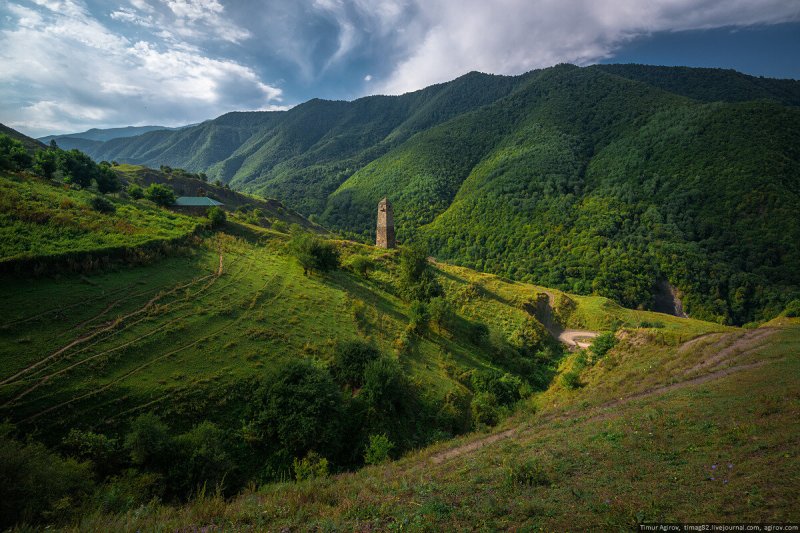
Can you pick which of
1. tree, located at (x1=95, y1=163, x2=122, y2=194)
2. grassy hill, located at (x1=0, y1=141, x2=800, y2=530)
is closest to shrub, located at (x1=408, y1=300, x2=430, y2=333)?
grassy hill, located at (x1=0, y1=141, x2=800, y2=530)

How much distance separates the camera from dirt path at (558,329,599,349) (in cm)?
3716

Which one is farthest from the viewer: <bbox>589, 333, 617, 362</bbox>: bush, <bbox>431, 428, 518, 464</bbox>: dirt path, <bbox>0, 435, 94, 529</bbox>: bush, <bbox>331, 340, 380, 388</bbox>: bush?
<bbox>589, 333, 617, 362</bbox>: bush

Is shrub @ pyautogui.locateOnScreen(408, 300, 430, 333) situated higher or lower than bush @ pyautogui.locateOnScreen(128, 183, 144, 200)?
lower

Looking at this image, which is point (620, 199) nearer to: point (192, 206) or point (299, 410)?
point (192, 206)

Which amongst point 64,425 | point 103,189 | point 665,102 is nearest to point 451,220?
point 103,189

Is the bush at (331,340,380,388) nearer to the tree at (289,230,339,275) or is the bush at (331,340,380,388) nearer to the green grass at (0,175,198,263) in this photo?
the tree at (289,230,339,275)

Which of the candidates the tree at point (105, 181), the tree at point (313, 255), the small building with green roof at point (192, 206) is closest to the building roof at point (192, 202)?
the small building with green roof at point (192, 206)

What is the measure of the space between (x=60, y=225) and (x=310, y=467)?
26.4 meters

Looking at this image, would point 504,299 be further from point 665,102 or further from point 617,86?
point 617,86

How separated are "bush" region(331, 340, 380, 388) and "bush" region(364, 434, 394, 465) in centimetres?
448

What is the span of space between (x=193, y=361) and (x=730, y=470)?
72.8 ft

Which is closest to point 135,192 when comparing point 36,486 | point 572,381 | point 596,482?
point 36,486

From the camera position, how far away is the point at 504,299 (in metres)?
44.6

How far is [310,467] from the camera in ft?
46.3
